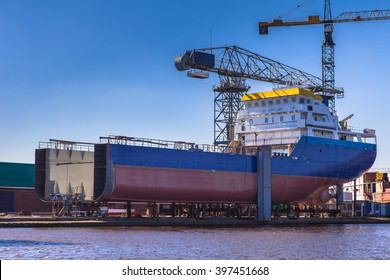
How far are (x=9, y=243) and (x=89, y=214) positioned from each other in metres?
19.4

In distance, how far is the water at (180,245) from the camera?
103 ft

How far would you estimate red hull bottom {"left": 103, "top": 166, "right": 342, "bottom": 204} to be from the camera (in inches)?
2073

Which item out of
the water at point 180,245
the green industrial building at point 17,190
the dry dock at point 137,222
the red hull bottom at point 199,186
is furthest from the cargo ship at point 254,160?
the green industrial building at point 17,190

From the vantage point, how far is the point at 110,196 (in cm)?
5194

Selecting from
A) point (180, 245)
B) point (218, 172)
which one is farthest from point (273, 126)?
point (180, 245)

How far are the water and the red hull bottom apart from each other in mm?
6189

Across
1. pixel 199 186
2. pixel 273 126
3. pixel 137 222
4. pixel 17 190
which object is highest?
pixel 273 126

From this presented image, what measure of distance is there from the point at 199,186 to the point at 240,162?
15.4ft

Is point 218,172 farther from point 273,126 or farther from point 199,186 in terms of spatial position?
point 273,126

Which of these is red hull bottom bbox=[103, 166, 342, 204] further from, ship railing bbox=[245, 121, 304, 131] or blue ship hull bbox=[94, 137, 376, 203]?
ship railing bbox=[245, 121, 304, 131]

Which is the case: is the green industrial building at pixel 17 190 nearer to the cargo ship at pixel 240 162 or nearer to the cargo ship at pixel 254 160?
the cargo ship at pixel 240 162

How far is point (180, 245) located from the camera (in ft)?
118
